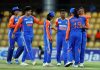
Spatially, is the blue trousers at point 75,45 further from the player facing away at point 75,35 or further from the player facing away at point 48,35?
the player facing away at point 48,35

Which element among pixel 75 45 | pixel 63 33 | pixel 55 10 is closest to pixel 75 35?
pixel 75 45

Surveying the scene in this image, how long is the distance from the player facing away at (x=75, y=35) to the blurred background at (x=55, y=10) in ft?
30.4

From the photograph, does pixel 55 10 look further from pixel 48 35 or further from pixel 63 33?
pixel 48 35

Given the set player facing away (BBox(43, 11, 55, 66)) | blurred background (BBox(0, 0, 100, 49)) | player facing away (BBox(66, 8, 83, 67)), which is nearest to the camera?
player facing away (BBox(66, 8, 83, 67))

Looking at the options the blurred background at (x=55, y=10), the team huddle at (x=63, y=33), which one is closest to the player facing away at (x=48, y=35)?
the team huddle at (x=63, y=33)

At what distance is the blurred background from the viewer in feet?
87.3

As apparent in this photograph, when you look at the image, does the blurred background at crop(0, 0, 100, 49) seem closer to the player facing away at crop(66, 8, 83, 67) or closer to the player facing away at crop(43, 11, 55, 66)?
the player facing away at crop(43, 11, 55, 66)

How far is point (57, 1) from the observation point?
28.8 meters

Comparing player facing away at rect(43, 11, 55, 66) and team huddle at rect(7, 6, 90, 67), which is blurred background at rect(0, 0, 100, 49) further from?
player facing away at rect(43, 11, 55, 66)

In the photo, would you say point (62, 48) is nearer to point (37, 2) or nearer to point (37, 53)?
point (37, 53)

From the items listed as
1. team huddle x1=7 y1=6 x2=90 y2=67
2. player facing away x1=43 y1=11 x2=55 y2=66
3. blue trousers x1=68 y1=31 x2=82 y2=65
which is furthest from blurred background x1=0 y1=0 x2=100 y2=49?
blue trousers x1=68 y1=31 x2=82 y2=65

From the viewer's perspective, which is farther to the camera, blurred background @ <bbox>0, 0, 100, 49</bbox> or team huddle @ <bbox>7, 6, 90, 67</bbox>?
blurred background @ <bbox>0, 0, 100, 49</bbox>

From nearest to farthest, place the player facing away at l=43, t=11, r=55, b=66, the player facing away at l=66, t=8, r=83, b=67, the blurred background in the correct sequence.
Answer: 1. the player facing away at l=66, t=8, r=83, b=67
2. the player facing away at l=43, t=11, r=55, b=66
3. the blurred background

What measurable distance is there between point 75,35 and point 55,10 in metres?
11.5
